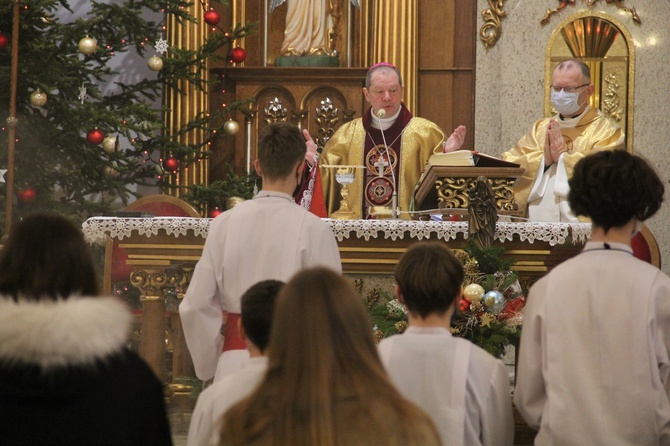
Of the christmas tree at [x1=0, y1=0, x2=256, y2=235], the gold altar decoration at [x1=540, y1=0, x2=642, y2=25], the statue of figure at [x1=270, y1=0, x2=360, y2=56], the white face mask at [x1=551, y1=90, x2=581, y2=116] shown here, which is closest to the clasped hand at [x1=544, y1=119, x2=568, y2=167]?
the white face mask at [x1=551, y1=90, x2=581, y2=116]

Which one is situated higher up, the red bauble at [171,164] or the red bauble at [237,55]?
the red bauble at [237,55]

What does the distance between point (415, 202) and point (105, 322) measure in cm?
423

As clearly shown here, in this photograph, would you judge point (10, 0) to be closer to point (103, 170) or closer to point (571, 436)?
point (103, 170)

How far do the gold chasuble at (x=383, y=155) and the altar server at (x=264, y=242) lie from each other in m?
3.07

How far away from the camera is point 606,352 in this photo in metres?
3.04

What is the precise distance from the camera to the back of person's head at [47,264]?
7.47 ft

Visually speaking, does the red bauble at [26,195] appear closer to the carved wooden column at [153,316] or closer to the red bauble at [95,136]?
the red bauble at [95,136]

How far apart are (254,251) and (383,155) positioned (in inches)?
132

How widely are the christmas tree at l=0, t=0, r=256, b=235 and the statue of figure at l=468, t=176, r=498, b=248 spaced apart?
361cm

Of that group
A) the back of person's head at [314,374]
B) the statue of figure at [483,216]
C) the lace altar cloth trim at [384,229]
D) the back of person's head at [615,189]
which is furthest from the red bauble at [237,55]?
the back of person's head at [314,374]

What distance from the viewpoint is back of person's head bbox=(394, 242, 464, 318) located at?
297 centimetres

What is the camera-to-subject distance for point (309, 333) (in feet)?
6.96

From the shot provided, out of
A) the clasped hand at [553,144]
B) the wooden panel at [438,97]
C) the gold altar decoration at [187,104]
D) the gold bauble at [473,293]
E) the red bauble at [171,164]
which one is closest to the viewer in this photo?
the gold bauble at [473,293]

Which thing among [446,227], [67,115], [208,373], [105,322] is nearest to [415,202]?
[446,227]
